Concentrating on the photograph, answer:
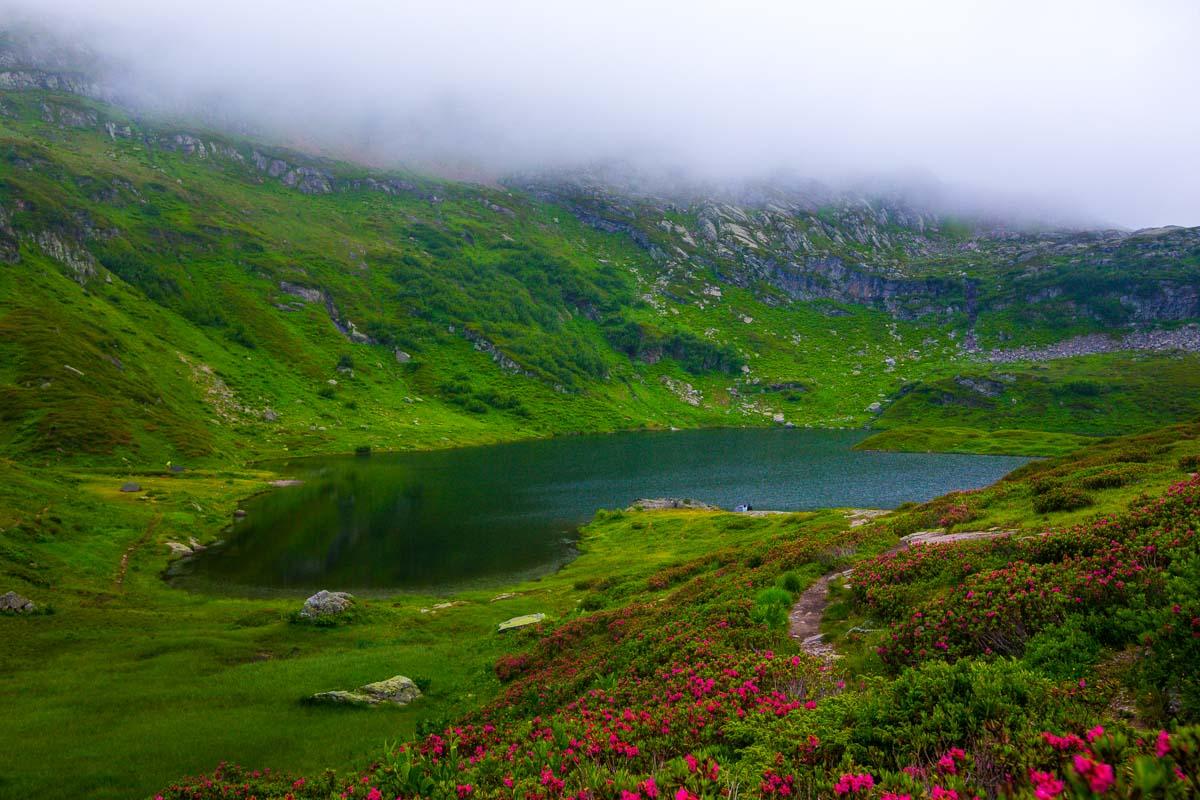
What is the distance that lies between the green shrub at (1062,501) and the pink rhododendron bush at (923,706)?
8322mm

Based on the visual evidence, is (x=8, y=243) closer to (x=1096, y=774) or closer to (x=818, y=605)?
(x=818, y=605)

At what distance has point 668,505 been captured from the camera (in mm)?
93250

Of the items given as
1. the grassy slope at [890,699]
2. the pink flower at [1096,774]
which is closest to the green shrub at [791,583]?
the grassy slope at [890,699]

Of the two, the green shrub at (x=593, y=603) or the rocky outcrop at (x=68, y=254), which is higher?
the rocky outcrop at (x=68, y=254)

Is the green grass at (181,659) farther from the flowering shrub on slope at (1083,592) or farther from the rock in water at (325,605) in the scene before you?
the flowering shrub on slope at (1083,592)

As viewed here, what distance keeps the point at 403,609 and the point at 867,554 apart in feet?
113

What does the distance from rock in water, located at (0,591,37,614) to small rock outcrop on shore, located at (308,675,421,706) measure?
2486cm

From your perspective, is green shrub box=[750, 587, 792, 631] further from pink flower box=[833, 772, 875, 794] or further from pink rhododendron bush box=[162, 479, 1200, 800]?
pink flower box=[833, 772, 875, 794]

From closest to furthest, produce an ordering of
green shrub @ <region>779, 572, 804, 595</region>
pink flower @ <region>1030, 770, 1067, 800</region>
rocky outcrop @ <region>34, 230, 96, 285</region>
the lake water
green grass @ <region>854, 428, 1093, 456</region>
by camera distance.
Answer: pink flower @ <region>1030, 770, 1067, 800</region>, green shrub @ <region>779, 572, 804, 595</region>, the lake water, green grass @ <region>854, 428, 1093, 456</region>, rocky outcrop @ <region>34, 230, 96, 285</region>

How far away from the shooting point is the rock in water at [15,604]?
32.1 m

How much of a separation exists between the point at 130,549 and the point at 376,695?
53.6 metres

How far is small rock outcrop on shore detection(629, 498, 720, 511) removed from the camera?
91438mm

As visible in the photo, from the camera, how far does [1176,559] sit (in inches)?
365

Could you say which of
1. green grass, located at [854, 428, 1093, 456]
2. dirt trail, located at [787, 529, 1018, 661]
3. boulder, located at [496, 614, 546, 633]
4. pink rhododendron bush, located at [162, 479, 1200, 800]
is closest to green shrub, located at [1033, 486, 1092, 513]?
dirt trail, located at [787, 529, 1018, 661]
